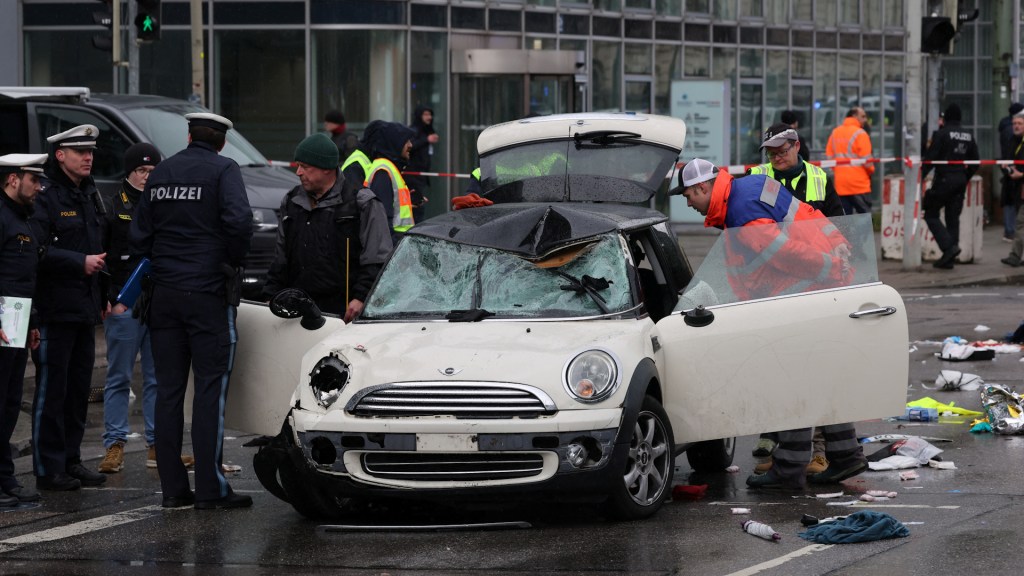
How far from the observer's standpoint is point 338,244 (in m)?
9.18

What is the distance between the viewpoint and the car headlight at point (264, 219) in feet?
53.3

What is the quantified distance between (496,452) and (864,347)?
6.60 feet

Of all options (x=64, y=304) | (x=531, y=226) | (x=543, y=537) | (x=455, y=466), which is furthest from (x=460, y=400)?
(x=64, y=304)

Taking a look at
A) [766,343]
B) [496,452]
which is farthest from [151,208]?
[766,343]

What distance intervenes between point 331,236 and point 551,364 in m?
1.99

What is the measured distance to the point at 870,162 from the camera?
2259 cm

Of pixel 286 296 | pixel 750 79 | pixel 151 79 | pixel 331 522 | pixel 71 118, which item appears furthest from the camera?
pixel 750 79

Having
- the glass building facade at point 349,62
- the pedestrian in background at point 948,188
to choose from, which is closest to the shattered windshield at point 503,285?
the pedestrian in background at point 948,188

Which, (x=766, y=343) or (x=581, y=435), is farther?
(x=766, y=343)

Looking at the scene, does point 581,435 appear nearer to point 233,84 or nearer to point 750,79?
point 233,84

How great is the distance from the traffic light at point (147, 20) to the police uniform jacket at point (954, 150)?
9.87m

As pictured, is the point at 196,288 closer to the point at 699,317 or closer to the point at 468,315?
the point at 468,315

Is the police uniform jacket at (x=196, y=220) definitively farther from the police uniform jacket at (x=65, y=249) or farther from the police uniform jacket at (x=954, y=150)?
the police uniform jacket at (x=954, y=150)

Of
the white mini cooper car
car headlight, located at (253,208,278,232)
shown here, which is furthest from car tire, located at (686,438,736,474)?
car headlight, located at (253,208,278,232)
